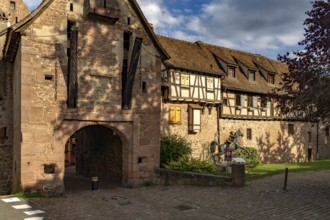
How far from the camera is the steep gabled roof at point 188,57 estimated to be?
24769 millimetres

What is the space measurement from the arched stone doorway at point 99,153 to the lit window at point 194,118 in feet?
21.9

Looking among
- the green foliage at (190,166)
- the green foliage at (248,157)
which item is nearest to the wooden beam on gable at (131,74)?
the green foliage at (190,166)

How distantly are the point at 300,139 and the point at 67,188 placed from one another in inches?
974

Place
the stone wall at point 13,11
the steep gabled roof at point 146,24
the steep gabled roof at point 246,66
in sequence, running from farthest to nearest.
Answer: the steep gabled roof at point 246,66
the stone wall at point 13,11
the steep gabled roof at point 146,24

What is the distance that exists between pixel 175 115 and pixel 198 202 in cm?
1155

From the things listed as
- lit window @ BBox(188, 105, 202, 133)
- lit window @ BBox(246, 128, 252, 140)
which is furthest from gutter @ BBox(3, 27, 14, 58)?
lit window @ BBox(246, 128, 252, 140)

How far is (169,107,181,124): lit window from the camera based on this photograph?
24.1m

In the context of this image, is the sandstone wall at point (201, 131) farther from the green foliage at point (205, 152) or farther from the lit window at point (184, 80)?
the lit window at point (184, 80)

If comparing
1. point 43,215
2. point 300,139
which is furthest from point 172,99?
point 300,139

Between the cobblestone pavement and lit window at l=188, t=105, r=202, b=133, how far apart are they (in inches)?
339

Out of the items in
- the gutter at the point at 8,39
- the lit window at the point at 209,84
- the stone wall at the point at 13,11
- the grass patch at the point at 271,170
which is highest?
the stone wall at the point at 13,11

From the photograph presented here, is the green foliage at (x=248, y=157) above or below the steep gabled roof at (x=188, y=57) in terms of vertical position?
below

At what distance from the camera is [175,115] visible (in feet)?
79.6

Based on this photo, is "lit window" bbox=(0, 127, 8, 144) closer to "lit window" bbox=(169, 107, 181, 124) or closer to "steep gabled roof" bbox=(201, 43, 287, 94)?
"lit window" bbox=(169, 107, 181, 124)
